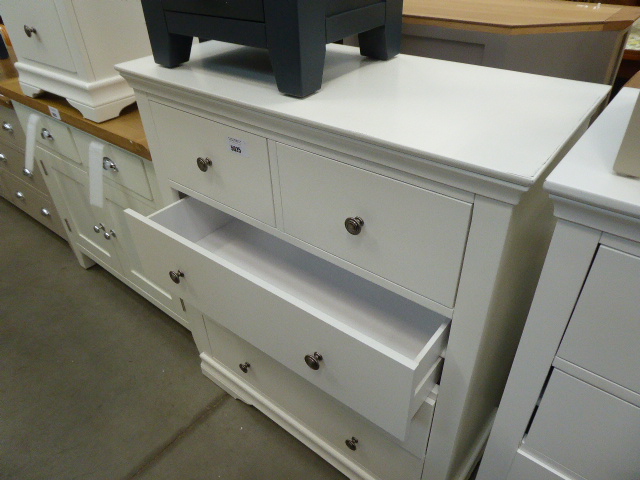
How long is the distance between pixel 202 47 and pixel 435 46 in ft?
1.79

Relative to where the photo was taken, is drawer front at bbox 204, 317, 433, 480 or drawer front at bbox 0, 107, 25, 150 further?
drawer front at bbox 0, 107, 25, 150

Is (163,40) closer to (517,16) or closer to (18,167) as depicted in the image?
(517,16)

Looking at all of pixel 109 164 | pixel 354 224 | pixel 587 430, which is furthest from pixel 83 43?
pixel 587 430

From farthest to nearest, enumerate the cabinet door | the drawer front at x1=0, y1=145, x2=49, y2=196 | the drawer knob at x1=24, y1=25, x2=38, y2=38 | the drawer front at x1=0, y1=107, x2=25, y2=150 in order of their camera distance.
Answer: the drawer front at x1=0, y1=145, x2=49, y2=196, the drawer front at x1=0, y1=107, x2=25, y2=150, the cabinet door, the drawer knob at x1=24, y1=25, x2=38, y2=38

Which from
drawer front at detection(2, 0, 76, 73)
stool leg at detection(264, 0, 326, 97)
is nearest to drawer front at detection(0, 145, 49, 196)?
drawer front at detection(2, 0, 76, 73)

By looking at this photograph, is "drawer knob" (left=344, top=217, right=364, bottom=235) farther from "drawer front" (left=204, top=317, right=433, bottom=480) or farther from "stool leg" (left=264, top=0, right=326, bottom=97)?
"drawer front" (left=204, top=317, right=433, bottom=480)

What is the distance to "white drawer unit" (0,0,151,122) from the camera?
1.08 meters

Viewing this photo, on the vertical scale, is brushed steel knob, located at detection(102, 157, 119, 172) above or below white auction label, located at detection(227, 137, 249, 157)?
below

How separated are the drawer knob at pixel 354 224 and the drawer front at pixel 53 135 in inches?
39.3

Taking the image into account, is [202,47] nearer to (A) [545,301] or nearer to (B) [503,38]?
(B) [503,38]

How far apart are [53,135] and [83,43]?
373 mm

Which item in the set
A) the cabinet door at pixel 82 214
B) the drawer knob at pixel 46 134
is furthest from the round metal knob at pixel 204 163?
the drawer knob at pixel 46 134

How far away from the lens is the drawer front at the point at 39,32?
1100 millimetres

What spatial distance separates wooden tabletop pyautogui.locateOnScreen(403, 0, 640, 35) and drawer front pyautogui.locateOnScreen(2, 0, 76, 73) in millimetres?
841
